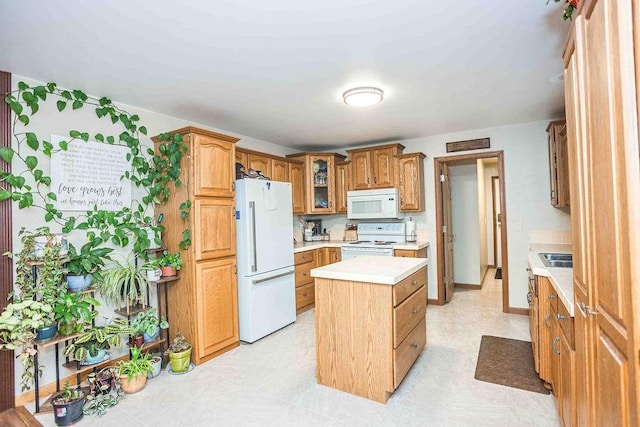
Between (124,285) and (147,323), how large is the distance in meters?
0.36

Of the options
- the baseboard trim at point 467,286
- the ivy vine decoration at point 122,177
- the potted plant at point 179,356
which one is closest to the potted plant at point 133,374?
the potted plant at point 179,356

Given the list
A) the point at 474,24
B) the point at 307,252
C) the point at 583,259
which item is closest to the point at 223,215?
the point at 307,252

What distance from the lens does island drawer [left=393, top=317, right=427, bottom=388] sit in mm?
2158

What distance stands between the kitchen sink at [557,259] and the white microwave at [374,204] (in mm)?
1874

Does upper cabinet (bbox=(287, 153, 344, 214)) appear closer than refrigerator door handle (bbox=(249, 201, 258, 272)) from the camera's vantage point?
No

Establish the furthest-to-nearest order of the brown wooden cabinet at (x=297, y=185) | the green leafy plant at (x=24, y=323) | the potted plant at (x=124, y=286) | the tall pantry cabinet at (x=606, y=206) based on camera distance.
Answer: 1. the brown wooden cabinet at (x=297, y=185)
2. the potted plant at (x=124, y=286)
3. the green leafy plant at (x=24, y=323)
4. the tall pantry cabinet at (x=606, y=206)

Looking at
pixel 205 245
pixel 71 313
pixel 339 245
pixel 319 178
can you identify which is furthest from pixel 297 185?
pixel 71 313

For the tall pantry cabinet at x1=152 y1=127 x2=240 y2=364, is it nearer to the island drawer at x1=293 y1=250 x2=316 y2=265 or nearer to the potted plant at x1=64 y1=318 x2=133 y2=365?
the potted plant at x1=64 y1=318 x2=133 y2=365

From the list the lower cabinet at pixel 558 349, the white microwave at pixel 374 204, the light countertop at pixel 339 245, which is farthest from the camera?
the white microwave at pixel 374 204

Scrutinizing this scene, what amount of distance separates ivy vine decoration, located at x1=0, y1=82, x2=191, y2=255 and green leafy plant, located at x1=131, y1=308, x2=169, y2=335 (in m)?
0.55

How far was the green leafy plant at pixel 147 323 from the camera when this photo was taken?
2.59 metres

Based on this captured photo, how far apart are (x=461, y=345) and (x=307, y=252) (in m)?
2.12

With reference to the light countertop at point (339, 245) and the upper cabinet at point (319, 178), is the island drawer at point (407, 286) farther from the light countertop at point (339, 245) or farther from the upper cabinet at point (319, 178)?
the upper cabinet at point (319, 178)

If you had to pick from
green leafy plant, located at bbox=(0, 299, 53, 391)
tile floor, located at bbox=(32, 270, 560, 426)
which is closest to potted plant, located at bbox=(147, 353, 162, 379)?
tile floor, located at bbox=(32, 270, 560, 426)
